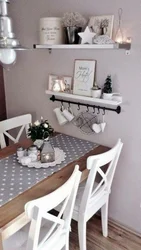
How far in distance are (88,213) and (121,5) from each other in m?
1.53

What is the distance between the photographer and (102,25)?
1878mm

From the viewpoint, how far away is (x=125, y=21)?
71.0 inches

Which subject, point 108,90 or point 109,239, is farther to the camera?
point 109,239

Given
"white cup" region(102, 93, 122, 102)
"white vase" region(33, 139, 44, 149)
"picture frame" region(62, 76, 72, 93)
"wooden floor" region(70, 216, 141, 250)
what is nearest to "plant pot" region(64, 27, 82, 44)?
"picture frame" region(62, 76, 72, 93)

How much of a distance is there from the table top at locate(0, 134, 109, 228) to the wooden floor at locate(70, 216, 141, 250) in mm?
681

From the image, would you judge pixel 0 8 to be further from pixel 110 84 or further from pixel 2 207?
pixel 2 207

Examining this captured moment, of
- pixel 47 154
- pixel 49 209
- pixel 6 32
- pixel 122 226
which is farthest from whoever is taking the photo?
pixel 122 226

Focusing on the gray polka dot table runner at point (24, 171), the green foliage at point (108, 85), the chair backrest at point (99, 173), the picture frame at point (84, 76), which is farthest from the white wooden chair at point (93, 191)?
the picture frame at point (84, 76)

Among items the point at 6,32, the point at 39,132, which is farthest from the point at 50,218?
the point at 6,32

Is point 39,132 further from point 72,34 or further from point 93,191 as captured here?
point 72,34

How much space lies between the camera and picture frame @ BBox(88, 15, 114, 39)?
6.08 ft

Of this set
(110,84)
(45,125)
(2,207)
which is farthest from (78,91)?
(2,207)

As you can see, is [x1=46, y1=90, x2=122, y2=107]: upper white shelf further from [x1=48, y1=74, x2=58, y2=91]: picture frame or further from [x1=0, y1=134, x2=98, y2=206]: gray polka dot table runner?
[x1=0, y1=134, x2=98, y2=206]: gray polka dot table runner

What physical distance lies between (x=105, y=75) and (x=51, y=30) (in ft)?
1.88
